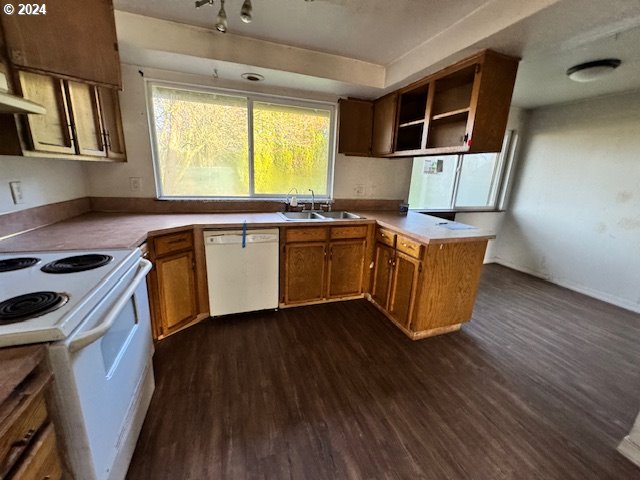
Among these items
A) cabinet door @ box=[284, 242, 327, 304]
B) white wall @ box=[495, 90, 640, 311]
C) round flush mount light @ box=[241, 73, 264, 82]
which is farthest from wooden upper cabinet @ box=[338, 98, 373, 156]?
white wall @ box=[495, 90, 640, 311]

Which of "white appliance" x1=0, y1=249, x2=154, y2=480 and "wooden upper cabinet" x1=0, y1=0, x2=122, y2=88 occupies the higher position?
"wooden upper cabinet" x1=0, y1=0, x2=122, y2=88

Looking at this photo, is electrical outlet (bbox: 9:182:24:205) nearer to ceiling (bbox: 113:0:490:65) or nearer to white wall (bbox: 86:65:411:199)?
white wall (bbox: 86:65:411:199)

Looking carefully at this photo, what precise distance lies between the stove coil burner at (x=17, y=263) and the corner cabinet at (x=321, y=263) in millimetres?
1586

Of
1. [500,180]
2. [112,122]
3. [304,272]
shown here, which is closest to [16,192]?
[112,122]

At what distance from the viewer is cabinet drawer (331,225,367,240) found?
261 cm

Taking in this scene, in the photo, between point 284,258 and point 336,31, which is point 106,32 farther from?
point 284,258

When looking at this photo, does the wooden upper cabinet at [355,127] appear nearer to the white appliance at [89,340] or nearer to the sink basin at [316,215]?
the sink basin at [316,215]

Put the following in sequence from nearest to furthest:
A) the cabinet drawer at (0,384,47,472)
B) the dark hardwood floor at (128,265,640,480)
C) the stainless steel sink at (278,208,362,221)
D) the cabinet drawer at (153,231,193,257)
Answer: the cabinet drawer at (0,384,47,472)
the dark hardwood floor at (128,265,640,480)
the cabinet drawer at (153,231,193,257)
the stainless steel sink at (278,208,362,221)

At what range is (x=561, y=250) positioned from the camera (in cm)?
357

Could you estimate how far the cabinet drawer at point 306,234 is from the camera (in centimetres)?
Result: 248

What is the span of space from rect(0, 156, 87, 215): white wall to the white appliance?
55 cm

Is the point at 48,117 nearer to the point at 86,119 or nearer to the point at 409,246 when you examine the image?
the point at 86,119

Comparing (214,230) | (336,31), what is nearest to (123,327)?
(214,230)

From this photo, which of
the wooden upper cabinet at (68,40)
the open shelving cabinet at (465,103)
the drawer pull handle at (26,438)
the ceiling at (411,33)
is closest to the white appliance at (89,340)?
the drawer pull handle at (26,438)
